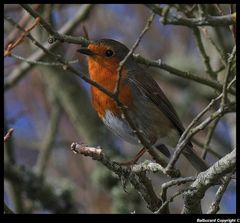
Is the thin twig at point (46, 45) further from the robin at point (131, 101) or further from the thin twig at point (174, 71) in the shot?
the thin twig at point (174, 71)

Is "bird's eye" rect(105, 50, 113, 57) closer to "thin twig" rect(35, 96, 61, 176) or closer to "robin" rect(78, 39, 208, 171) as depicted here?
"robin" rect(78, 39, 208, 171)

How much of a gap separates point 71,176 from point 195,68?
1874 millimetres

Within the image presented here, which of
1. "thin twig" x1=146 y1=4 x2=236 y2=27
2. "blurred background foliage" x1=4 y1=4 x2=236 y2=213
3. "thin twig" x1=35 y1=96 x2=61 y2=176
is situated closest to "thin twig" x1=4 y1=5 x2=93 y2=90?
"blurred background foliage" x1=4 y1=4 x2=236 y2=213

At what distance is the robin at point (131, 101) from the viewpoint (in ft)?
12.9

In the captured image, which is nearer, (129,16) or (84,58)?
(84,58)

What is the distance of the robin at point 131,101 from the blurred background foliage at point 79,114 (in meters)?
0.48

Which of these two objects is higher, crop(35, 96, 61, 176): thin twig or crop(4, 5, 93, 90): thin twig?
crop(4, 5, 93, 90): thin twig

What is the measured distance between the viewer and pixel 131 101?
4027 millimetres

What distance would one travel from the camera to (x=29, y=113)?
669 centimetres

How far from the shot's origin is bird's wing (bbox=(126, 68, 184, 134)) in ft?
13.7

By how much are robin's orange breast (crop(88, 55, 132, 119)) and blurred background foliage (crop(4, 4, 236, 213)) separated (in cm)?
56
